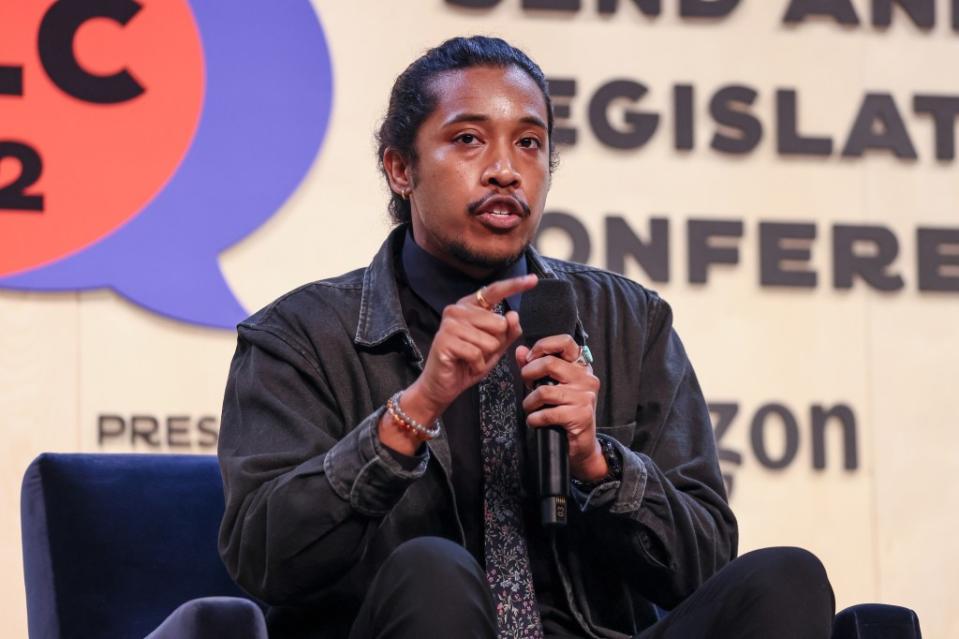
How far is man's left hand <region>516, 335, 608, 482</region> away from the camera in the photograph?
1.91 m

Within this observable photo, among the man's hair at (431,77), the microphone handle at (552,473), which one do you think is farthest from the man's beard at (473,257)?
the microphone handle at (552,473)

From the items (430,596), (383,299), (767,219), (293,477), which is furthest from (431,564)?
(767,219)

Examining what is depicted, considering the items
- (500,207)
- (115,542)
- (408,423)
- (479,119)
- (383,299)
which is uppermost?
(479,119)

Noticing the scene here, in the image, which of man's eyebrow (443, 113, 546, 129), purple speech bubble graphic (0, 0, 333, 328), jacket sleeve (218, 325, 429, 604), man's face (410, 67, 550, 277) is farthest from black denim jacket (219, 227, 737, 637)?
purple speech bubble graphic (0, 0, 333, 328)

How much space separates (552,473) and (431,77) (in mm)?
780

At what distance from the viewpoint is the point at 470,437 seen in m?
2.26

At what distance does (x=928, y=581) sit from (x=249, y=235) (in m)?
1.75

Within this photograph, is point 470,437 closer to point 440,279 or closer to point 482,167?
point 440,279

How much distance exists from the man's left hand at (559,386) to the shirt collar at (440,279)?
395 millimetres

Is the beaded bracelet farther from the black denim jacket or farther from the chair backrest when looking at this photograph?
the chair backrest

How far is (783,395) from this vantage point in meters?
3.73

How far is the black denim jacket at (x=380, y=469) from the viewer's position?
2.03 metres

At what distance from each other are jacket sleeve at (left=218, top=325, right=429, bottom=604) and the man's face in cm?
28

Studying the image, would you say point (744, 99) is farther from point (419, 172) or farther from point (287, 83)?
point (419, 172)
